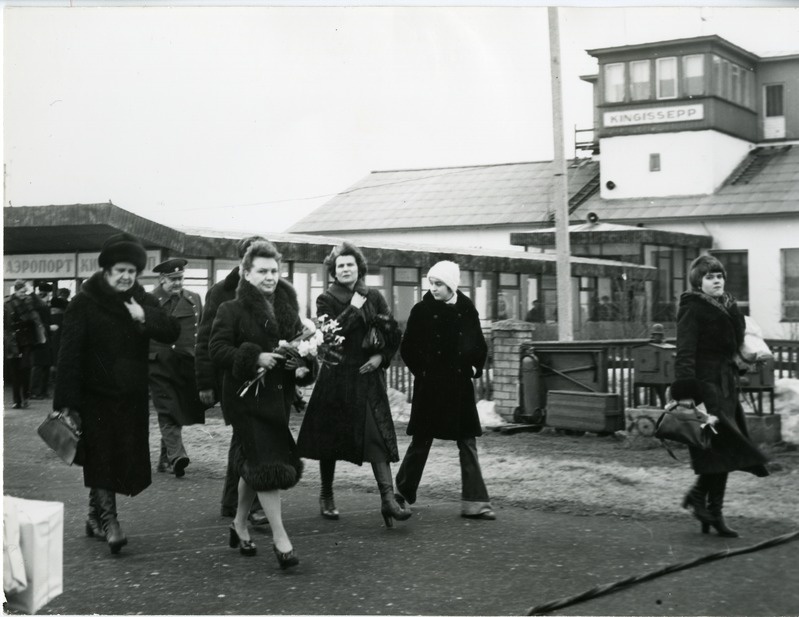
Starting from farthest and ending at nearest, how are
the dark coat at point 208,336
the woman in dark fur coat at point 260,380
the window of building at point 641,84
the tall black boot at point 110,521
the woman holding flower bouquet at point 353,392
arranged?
1. the window of building at point 641,84
2. the dark coat at point 208,336
3. the woman holding flower bouquet at point 353,392
4. the tall black boot at point 110,521
5. the woman in dark fur coat at point 260,380

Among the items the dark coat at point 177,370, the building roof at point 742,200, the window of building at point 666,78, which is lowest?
the dark coat at point 177,370

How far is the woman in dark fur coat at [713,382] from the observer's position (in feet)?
23.4

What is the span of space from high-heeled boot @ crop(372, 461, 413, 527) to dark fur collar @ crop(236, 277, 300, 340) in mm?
1276

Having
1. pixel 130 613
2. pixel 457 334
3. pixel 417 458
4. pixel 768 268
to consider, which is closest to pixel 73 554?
pixel 130 613

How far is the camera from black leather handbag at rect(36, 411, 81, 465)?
661cm

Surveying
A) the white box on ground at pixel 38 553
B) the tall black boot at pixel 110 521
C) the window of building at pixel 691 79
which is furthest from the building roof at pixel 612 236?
the white box on ground at pixel 38 553

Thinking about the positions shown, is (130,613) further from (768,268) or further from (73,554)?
(768,268)

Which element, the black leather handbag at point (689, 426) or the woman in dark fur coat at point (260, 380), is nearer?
the woman in dark fur coat at point (260, 380)

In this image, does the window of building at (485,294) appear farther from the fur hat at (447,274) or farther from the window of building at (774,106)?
the fur hat at (447,274)

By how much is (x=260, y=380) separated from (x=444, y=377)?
6.00ft

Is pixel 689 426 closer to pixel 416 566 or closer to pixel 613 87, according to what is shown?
Result: pixel 416 566

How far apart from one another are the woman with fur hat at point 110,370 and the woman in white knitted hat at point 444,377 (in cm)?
192

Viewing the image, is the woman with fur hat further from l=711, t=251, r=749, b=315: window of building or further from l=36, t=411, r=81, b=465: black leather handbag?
l=711, t=251, r=749, b=315: window of building

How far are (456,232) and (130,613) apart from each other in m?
33.4
